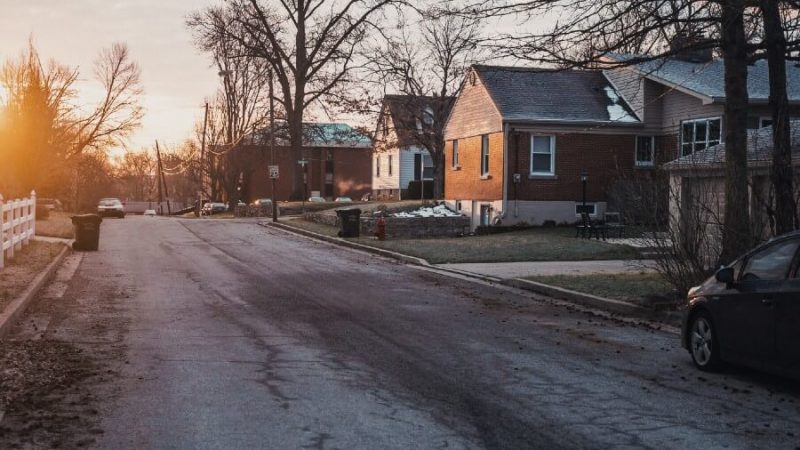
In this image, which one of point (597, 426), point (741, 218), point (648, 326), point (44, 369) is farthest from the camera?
point (741, 218)

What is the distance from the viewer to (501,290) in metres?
17.7

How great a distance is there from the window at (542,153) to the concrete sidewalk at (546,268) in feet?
40.1

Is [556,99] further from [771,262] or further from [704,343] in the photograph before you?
[771,262]

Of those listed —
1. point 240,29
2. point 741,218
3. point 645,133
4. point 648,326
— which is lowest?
point 648,326

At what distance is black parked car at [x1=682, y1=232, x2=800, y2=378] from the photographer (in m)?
8.34

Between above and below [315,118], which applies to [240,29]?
above

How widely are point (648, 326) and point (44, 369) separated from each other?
26.1ft

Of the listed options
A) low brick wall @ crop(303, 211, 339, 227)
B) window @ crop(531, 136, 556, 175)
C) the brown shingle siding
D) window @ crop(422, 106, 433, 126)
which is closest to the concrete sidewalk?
window @ crop(531, 136, 556, 175)

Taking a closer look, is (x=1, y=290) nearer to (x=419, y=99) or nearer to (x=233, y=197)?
(x=419, y=99)

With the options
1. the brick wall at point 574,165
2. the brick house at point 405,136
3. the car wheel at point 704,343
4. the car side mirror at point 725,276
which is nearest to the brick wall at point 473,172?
the brick wall at point 574,165

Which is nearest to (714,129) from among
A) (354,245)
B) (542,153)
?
(542,153)

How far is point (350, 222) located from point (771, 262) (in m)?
23.6

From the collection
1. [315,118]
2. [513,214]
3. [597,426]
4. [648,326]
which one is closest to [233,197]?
[315,118]

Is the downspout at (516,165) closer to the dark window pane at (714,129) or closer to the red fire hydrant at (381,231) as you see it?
the red fire hydrant at (381,231)
